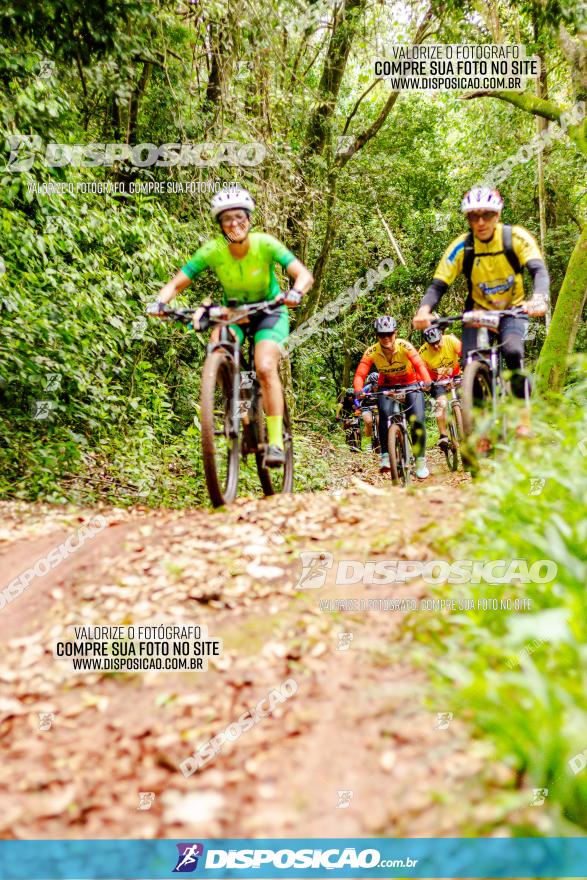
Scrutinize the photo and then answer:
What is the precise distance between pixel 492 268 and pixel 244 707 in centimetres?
493

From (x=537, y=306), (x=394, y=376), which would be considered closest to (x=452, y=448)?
(x=394, y=376)

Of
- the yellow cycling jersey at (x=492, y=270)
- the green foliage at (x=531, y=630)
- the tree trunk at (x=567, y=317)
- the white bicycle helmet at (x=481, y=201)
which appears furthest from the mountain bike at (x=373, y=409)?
the green foliage at (x=531, y=630)

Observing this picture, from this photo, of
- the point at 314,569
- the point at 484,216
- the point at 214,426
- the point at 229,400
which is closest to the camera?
the point at 314,569

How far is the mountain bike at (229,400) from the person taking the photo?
17.5 ft

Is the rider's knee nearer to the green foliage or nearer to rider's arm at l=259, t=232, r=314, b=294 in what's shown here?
rider's arm at l=259, t=232, r=314, b=294

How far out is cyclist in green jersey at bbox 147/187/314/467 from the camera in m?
5.91

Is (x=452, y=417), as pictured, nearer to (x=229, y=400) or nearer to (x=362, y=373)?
(x=362, y=373)

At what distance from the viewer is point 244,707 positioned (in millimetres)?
2895

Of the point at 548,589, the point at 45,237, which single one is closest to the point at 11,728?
the point at 548,589

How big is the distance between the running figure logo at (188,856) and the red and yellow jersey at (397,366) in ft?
22.5

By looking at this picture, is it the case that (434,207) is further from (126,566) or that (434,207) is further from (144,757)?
(144,757)

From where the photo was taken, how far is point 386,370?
9.12 metres

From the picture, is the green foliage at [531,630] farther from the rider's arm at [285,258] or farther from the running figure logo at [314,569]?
the rider's arm at [285,258]

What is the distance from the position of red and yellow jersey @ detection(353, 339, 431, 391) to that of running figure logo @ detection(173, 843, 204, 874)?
270 inches
